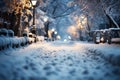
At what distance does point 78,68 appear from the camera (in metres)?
7.87

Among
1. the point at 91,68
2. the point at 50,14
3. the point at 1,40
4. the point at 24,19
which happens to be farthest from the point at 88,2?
the point at 50,14

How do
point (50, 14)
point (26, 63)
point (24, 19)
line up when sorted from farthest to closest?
point (50, 14), point (24, 19), point (26, 63)

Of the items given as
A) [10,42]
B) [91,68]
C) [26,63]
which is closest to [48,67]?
[26,63]

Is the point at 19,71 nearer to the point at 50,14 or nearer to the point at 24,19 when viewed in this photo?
the point at 24,19

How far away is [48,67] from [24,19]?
29.1m

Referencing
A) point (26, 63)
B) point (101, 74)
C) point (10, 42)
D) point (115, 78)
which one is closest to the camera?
point (115, 78)

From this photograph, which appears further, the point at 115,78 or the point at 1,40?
the point at 1,40

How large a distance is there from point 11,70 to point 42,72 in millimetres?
981

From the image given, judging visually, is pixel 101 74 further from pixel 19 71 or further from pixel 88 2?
pixel 88 2

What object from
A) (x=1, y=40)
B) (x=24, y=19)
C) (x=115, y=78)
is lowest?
(x=115, y=78)

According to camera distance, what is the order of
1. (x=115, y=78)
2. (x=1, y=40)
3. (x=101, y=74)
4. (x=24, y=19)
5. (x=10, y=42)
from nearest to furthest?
(x=115, y=78) < (x=101, y=74) < (x=1, y=40) < (x=10, y=42) < (x=24, y=19)

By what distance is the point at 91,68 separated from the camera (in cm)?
785

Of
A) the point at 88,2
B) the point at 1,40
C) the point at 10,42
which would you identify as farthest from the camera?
the point at 88,2

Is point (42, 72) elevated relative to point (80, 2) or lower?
lower
